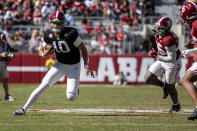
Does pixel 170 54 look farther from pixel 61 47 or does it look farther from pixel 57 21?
pixel 57 21

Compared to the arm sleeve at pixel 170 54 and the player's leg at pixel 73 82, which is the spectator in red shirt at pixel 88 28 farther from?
the player's leg at pixel 73 82

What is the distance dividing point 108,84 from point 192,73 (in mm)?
12469

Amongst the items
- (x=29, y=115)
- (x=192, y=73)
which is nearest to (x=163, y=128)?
(x=192, y=73)

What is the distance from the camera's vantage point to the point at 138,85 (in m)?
20.9

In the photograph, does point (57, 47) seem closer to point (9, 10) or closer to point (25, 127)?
point (25, 127)

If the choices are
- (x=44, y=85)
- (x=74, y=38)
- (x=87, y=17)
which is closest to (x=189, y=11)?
(x=74, y=38)

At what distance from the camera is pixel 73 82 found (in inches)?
367

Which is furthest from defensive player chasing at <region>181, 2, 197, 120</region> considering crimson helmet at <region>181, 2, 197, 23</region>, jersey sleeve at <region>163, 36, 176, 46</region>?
jersey sleeve at <region>163, 36, 176, 46</region>

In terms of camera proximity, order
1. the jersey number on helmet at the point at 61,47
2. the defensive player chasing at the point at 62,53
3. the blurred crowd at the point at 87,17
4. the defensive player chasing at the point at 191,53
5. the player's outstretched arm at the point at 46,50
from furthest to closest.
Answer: the blurred crowd at the point at 87,17 → the player's outstretched arm at the point at 46,50 → the jersey number on helmet at the point at 61,47 → the defensive player chasing at the point at 62,53 → the defensive player chasing at the point at 191,53

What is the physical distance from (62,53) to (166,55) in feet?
7.44

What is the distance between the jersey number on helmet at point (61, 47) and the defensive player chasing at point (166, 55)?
201cm

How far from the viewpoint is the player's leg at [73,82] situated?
924 centimetres

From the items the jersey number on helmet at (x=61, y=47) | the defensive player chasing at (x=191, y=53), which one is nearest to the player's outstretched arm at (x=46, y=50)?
the jersey number on helmet at (x=61, y=47)

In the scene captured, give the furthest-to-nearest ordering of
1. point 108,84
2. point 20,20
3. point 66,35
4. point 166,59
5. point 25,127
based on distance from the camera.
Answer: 1. point 20,20
2. point 108,84
3. point 166,59
4. point 66,35
5. point 25,127
